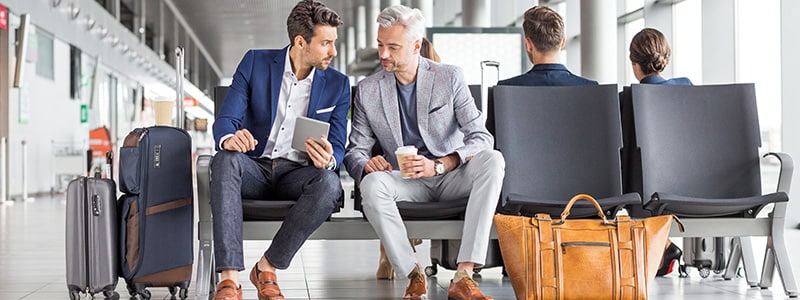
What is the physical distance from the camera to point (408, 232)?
3443mm

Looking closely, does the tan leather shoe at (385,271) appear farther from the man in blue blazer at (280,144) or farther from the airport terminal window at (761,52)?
the airport terminal window at (761,52)

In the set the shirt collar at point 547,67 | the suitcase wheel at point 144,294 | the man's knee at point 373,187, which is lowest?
the suitcase wheel at point 144,294

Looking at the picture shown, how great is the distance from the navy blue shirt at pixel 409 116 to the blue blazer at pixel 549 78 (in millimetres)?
516

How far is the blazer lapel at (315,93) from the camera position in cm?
356

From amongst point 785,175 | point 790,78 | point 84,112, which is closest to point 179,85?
point 785,175

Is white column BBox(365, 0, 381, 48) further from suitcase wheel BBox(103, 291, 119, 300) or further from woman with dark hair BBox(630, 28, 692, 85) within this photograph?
suitcase wheel BBox(103, 291, 119, 300)

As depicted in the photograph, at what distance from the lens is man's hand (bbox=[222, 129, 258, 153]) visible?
3305 millimetres

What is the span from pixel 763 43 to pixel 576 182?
5.09m

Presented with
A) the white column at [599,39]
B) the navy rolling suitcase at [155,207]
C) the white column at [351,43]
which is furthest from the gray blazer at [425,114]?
the white column at [351,43]

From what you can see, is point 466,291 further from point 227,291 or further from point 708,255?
point 708,255

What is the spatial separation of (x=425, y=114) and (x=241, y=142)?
0.71 metres

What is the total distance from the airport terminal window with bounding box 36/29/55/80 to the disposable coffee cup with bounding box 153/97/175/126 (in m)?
12.8

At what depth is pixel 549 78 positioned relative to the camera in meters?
3.92

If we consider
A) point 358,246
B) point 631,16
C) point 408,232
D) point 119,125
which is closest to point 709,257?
point 408,232
